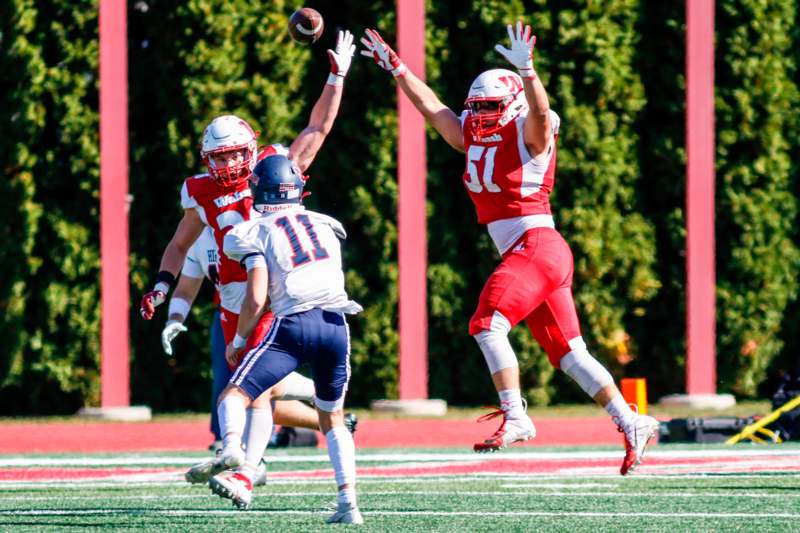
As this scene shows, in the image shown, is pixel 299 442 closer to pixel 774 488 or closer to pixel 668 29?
pixel 774 488

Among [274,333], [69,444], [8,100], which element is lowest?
[69,444]

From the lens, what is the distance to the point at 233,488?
657cm

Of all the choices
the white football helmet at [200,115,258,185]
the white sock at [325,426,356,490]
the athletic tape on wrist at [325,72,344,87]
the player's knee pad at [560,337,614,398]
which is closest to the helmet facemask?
the white football helmet at [200,115,258,185]

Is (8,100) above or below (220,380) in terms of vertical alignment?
above

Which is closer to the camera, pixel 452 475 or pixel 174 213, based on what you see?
pixel 452 475

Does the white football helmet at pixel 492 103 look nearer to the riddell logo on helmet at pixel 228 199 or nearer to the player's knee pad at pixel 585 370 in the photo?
the player's knee pad at pixel 585 370

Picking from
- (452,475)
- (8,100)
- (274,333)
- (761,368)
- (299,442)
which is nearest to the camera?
(274,333)

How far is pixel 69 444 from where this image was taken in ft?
39.1

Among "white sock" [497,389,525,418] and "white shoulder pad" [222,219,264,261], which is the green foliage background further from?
"white shoulder pad" [222,219,264,261]

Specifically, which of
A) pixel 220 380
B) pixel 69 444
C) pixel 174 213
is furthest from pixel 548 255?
A: pixel 174 213

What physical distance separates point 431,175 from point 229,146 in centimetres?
694

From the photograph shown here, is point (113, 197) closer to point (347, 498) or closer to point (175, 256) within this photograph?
point (175, 256)

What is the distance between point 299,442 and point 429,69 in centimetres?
438

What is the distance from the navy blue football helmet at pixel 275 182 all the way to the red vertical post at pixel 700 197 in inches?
326
